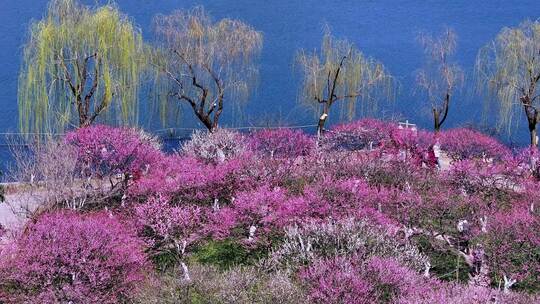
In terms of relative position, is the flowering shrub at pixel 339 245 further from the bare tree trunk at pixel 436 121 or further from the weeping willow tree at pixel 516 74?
the bare tree trunk at pixel 436 121

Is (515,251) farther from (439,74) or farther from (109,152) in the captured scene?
(439,74)

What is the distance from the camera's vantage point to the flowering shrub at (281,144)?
9.89 metres

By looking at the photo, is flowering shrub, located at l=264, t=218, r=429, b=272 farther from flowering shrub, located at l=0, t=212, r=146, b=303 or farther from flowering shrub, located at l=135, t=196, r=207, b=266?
flowering shrub, located at l=0, t=212, r=146, b=303

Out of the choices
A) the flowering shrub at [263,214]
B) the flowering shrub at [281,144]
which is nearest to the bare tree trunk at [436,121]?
the flowering shrub at [281,144]

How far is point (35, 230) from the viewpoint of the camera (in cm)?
541

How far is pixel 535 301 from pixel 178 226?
10.4ft

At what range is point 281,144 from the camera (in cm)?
992

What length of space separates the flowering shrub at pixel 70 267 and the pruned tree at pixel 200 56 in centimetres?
610

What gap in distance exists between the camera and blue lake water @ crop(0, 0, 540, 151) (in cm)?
1300

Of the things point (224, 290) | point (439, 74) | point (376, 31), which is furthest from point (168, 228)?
point (376, 31)

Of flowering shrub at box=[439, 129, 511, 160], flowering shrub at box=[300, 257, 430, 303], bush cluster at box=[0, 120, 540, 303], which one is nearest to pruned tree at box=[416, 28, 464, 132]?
flowering shrub at box=[439, 129, 511, 160]

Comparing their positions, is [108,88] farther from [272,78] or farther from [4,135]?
[272,78]

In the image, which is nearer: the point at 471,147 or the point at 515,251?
the point at 515,251

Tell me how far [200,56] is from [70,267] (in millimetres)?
6709
